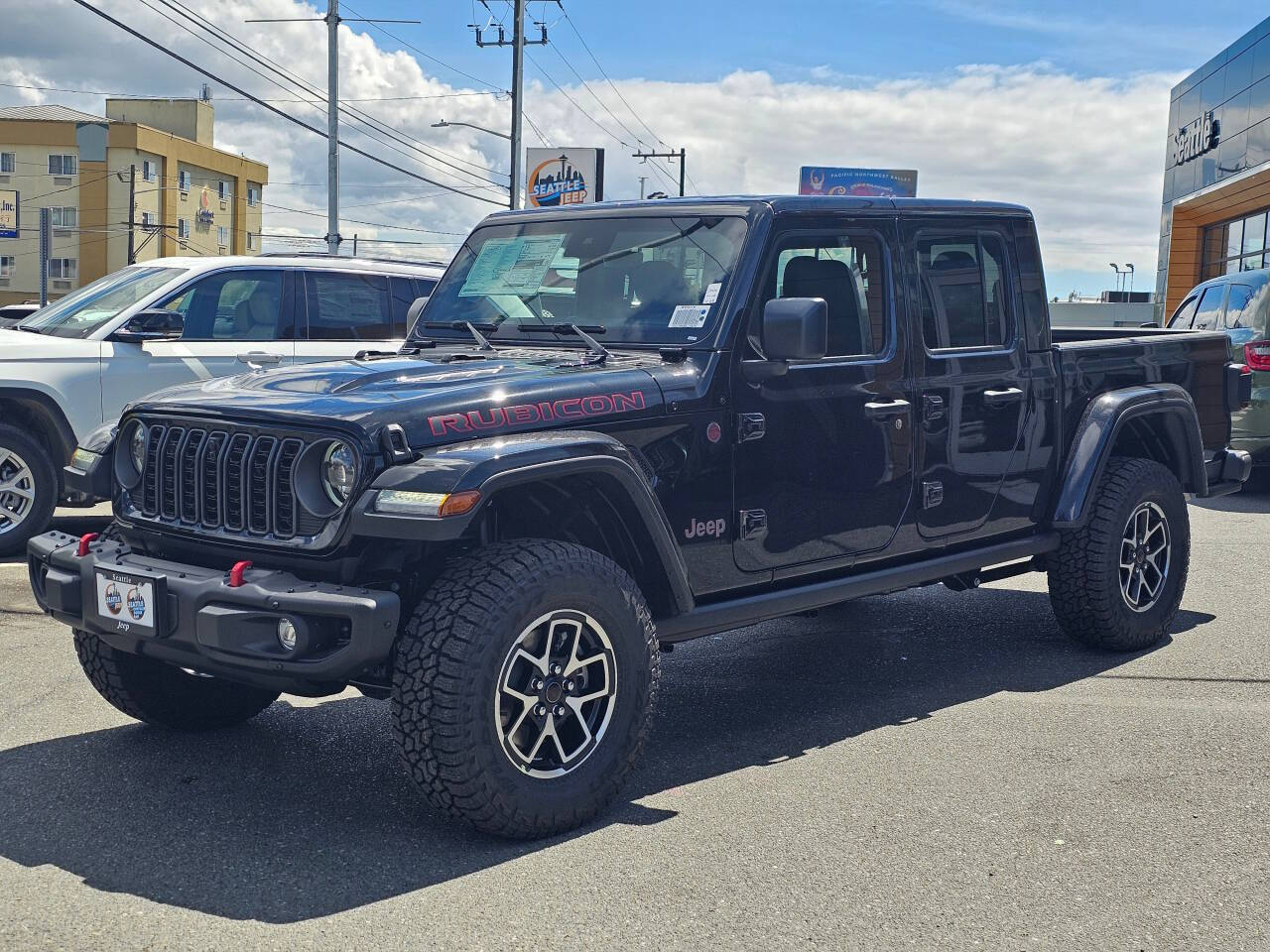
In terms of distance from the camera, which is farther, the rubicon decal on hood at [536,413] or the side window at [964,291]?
the side window at [964,291]

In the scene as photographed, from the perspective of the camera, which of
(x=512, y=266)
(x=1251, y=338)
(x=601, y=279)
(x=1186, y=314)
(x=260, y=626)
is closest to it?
(x=260, y=626)

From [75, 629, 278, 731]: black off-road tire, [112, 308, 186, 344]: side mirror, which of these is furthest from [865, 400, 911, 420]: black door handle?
[112, 308, 186, 344]: side mirror

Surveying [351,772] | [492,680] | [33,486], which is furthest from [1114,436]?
[33,486]

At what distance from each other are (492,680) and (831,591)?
1.70m

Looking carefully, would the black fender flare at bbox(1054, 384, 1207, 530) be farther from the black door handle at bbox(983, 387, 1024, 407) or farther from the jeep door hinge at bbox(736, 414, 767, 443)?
the jeep door hinge at bbox(736, 414, 767, 443)

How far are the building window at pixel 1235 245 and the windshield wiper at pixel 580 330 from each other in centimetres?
2753

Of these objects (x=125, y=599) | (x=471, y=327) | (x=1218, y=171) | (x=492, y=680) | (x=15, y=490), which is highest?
Result: (x=1218, y=171)

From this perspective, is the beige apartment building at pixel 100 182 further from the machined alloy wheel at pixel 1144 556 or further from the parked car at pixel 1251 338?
the machined alloy wheel at pixel 1144 556

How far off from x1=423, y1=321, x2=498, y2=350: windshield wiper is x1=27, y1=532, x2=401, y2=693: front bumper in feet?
5.22

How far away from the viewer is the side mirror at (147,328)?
9.04 m

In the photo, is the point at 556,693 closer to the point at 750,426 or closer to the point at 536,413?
the point at 536,413

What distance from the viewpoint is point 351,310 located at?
995cm

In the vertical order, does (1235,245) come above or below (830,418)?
above

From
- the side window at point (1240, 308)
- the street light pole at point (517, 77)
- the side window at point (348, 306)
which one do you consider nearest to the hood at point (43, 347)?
the side window at point (348, 306)
